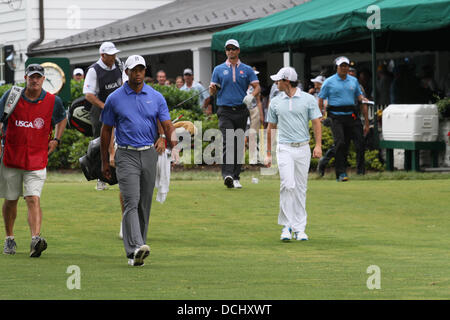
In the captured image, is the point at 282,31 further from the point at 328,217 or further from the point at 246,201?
the point at 328,217

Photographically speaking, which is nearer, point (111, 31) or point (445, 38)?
point (445, 38)

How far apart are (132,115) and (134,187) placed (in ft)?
2.07

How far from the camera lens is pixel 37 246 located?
32.2ft

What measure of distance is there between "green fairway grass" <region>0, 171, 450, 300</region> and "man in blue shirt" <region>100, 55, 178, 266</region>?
459 mm

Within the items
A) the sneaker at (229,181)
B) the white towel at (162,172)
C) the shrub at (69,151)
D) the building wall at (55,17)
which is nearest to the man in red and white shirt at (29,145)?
the white towel at (162,172)

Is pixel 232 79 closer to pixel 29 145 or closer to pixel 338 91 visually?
pixel 338 91

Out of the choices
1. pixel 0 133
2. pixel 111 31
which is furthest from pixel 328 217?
pixel 111 31

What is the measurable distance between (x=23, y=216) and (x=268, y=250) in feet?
14.0

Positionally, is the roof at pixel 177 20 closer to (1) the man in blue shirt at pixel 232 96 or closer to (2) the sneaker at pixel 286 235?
(1) the man in blue shirt at pixel 232 96

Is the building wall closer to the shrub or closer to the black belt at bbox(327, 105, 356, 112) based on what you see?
the shrub

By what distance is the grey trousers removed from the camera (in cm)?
916

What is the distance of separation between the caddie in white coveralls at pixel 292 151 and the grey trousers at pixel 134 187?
7.18ft

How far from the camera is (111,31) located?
100 ft

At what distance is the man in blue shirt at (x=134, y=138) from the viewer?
363 inches
